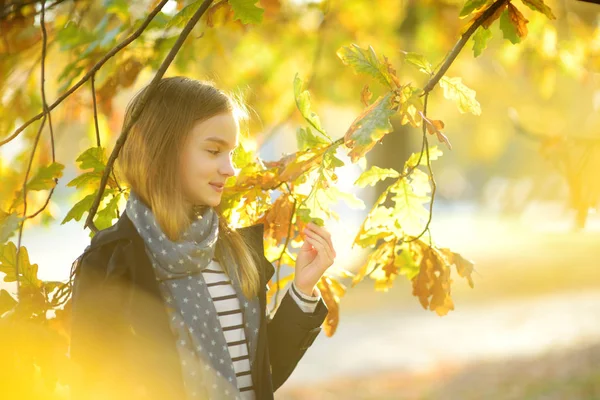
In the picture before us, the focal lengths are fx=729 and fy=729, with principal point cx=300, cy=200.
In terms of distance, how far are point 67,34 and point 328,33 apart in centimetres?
400

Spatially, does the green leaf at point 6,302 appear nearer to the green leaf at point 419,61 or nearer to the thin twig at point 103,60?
the thin twig at point 103,60

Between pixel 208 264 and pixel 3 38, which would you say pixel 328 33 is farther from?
pixel 208 264

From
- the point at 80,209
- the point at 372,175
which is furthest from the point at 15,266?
the point at 372,175

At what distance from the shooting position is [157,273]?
176 centimetres

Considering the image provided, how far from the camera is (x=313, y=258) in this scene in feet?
6.42

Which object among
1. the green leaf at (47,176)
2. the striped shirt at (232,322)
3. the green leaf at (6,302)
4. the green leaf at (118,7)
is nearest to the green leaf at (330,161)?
the striped shirt at (232,322)

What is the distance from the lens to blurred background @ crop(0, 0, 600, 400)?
111 inches

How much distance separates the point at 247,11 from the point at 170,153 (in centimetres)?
41

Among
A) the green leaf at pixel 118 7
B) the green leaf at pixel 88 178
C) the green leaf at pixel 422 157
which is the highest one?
the green leaf at pixel 118 7

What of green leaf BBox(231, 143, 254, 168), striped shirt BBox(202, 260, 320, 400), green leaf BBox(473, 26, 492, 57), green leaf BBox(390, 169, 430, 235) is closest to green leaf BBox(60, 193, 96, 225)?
striped shirt BBox(202, 260, 320, 400)

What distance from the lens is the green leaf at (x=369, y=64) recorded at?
69.5 inches

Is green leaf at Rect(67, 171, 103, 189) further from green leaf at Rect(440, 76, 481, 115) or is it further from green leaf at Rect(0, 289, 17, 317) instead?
green leaf at Rect(440, 76, 481, 115)

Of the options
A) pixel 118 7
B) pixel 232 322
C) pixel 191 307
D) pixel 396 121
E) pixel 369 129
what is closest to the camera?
pixel 369 129

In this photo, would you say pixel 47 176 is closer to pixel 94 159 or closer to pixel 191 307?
pixel 94 159
